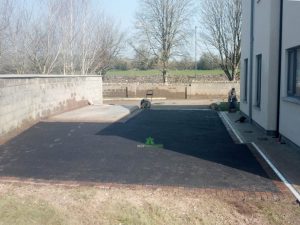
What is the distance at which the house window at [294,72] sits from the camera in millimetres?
8828

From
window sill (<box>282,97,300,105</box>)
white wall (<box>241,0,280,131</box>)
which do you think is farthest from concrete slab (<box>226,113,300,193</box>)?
window sill (<box>282,97,300,105</box>)

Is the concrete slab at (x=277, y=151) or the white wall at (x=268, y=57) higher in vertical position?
the white wall at (x=268, y=57)

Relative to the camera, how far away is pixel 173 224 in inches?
177

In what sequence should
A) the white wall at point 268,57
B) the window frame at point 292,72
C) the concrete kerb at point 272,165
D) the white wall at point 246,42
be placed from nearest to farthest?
the concrete kerb at point 272,165
the window frame at point 292,72
the white wall at point 268,57
the white wall at point 246,42

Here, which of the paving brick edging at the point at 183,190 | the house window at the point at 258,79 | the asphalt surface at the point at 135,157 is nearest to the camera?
the paving brick edging at the point at 183,190

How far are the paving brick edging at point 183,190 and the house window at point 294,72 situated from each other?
3994 mm

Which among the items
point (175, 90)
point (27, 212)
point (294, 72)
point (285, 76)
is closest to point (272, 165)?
point (294, 72)

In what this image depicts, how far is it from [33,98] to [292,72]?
336 inches

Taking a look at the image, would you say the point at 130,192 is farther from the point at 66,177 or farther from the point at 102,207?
the point at 66,177

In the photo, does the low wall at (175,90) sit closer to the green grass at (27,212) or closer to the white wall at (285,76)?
the white wall at (285,76)

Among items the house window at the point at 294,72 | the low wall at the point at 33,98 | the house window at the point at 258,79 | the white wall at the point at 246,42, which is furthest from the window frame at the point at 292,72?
the low wall at the point at 33,98

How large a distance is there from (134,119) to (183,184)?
347 inches

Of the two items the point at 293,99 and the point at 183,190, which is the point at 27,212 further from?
the point at 293,99

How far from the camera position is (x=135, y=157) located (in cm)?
795
